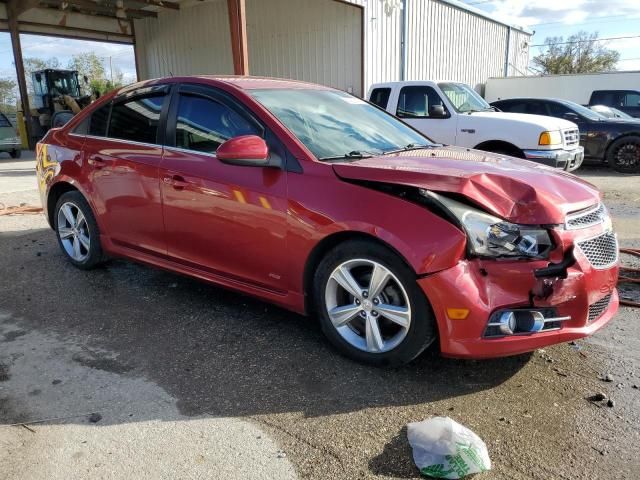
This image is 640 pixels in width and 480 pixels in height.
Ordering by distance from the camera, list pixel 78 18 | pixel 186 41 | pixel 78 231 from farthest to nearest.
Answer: pixel 186 41 → pixel 78 18 → pixel 78 231

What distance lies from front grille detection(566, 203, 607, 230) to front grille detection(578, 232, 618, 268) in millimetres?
90

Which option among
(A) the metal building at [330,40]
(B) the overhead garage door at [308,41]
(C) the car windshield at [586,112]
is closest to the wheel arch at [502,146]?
(C) the car windshield at [586,112]

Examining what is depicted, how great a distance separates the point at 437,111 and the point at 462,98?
3.77 feet

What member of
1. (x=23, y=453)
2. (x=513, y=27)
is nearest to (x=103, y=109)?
(x=23, y=453)

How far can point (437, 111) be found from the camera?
30.1 ft

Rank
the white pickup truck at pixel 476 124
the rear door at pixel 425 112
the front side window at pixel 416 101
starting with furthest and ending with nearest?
1. the front side window at pixel 416 101
2. the rear door at pixel 425 112
3. the white pickup truck at pixel 476 124

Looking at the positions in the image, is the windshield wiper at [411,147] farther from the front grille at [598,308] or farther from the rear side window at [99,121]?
the rear side window at [99,121]

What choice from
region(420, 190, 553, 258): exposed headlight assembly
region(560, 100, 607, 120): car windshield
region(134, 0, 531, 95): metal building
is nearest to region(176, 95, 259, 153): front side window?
region(420, 190, 553, 258): exposed headlight assembly

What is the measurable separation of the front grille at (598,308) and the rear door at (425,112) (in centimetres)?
675

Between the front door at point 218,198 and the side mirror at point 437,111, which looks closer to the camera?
the front door at point 218,198

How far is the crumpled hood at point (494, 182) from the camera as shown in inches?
112

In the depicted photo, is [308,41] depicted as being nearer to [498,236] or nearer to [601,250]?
[601,250]

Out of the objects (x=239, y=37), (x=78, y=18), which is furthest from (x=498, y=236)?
(x=78, y=18)

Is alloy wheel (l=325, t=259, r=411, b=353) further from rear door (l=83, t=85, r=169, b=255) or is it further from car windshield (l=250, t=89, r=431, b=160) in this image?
rear door (l=83, t=85, r=169, b=255)
